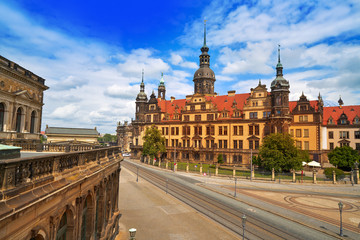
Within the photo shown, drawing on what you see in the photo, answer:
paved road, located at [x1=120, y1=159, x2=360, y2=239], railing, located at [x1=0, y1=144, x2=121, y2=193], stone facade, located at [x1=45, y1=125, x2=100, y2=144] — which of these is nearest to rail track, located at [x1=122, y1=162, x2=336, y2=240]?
paved road, located at [x1=120, y1=159, x2=360, y2=239]

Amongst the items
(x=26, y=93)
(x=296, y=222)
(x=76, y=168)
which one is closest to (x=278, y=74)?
(x=296, y=222)

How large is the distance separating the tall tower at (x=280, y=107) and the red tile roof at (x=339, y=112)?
1859 centimetres

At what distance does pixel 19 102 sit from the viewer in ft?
74.7

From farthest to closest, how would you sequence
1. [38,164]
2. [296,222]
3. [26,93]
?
[26,93] < [296,222] < [38,164]

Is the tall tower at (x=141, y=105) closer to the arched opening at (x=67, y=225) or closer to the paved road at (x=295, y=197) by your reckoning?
the paved road at (x=295, y=197)

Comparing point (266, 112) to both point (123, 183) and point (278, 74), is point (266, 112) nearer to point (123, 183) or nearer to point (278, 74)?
point (278, 74)

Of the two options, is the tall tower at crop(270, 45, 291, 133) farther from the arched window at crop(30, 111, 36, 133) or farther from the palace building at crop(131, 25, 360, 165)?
the arched window at crop(30, 111, 36, 133)

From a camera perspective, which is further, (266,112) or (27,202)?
(266,112)

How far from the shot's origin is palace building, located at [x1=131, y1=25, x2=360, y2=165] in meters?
55.1

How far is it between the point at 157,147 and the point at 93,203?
54405 millimetres

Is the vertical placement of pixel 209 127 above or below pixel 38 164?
above

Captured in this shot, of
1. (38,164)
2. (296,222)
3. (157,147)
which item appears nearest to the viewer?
(38,164)

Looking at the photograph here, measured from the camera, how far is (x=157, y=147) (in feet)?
213

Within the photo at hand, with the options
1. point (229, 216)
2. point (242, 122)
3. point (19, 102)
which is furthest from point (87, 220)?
point (242, 122)
